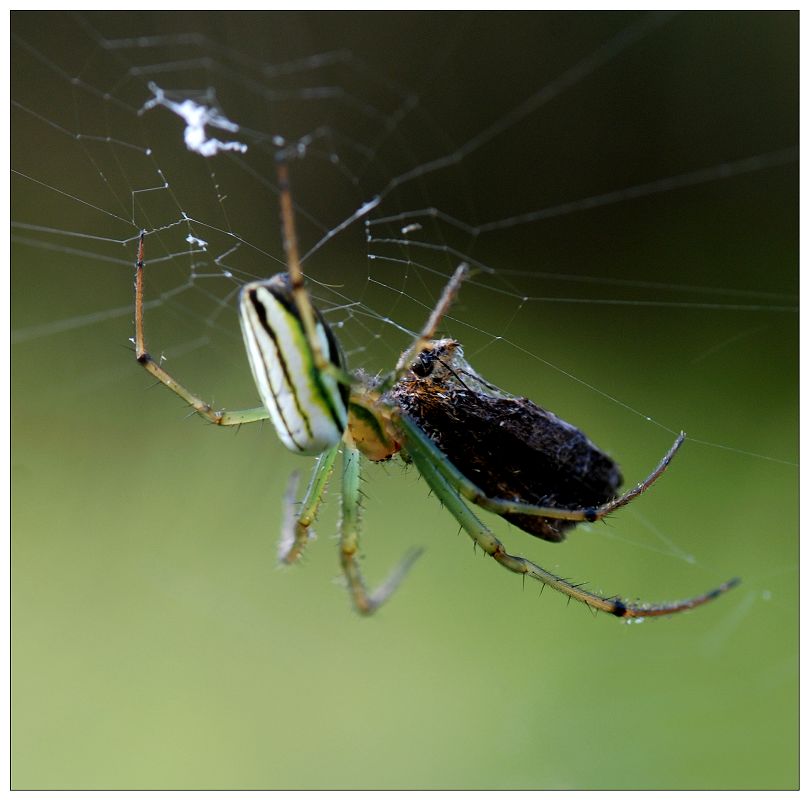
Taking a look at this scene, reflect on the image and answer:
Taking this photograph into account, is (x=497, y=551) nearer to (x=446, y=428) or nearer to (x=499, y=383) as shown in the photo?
(x=446, y=428)

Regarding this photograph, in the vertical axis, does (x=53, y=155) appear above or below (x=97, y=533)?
above

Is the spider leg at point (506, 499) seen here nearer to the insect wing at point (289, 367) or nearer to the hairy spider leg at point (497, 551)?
the hairy spider leg at point (497, 551)

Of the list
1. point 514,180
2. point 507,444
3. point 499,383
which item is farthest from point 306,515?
point 514,180

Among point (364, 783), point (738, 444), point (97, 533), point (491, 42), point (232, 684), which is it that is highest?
point (491, 42)

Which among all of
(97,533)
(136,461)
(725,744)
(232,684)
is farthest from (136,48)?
(725,744)

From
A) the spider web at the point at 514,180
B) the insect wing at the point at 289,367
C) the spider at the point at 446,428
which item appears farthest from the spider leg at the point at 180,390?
the spider web at the point at 514,180

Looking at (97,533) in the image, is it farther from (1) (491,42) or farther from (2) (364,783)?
(1) (491,42)
